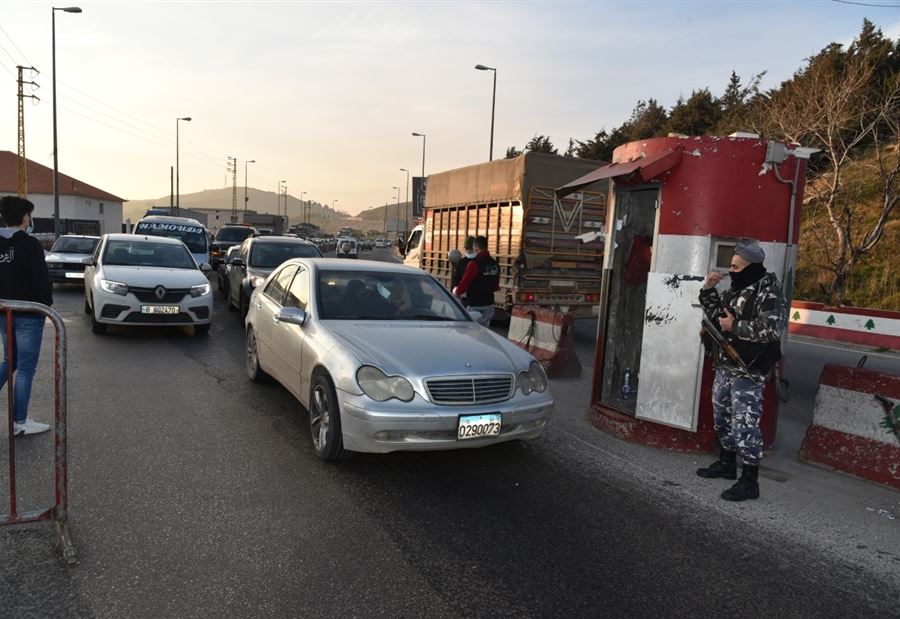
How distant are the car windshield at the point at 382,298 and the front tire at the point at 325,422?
2.46 feet

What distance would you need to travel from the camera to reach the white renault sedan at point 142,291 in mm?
9258

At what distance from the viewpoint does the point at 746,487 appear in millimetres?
4508

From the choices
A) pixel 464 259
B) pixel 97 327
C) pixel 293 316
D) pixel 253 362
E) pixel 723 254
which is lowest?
pixel 97 327

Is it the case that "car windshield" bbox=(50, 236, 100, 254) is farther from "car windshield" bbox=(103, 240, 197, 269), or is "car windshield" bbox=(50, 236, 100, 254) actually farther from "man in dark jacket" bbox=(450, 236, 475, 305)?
"man in dark jacket" bbox=(450, 236, 475, 305)

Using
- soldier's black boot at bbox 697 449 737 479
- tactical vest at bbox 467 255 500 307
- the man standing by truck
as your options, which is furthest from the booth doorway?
tactical vest at bbox 467 255 500 307

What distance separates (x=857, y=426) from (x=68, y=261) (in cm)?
1605

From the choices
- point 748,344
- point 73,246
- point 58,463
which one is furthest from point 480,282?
point 73,246

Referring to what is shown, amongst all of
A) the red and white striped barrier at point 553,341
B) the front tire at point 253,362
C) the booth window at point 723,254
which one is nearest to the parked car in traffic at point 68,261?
the front tire at point 253,362

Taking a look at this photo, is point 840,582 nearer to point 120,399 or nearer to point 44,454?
point 44,454

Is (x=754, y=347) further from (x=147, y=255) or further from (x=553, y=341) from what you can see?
(x=147, y=255)

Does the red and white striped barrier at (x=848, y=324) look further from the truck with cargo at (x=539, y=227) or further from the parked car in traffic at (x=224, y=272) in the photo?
the parked car in traffic at (x=224, y=272)

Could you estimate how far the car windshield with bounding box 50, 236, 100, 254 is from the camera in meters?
15.9

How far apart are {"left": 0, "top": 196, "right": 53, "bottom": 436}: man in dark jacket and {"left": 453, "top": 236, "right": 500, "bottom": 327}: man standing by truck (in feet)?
15.8

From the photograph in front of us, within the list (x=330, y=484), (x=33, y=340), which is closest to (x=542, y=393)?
(x=330, y=484)
